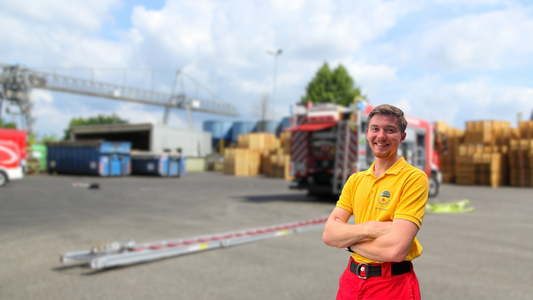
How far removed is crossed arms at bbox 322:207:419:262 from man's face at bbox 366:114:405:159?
0.16m

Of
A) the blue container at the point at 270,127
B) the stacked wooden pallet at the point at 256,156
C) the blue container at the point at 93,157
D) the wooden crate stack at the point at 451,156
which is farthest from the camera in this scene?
the blue container at the point at 270,127

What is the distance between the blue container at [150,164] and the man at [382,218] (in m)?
31.2

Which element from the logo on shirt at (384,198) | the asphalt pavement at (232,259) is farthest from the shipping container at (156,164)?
the logo on shirt at (384,198)

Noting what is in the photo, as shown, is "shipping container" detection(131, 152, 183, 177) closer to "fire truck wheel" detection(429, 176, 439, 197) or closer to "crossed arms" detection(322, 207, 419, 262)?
"fire truck wheel" detection(429, 176, 439, 197)

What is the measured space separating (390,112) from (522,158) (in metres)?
28.5

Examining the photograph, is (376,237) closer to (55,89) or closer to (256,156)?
(256,156)

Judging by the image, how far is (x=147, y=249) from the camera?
20.8 feet

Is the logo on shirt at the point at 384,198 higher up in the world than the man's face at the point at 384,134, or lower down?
lower down

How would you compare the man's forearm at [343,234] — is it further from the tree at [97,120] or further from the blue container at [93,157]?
the tree at [97,120]

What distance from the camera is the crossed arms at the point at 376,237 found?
2.54 feet

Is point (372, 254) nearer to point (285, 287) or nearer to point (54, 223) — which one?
point (285, 287)

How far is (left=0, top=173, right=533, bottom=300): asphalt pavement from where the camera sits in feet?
16.4

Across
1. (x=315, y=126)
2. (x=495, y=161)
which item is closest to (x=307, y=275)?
(x=315, y=126)

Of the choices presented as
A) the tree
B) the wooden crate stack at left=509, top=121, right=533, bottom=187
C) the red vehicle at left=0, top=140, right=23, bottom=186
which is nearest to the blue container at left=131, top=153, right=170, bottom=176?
the red vehicle at left=0, top=140, right=23, bottom=186
